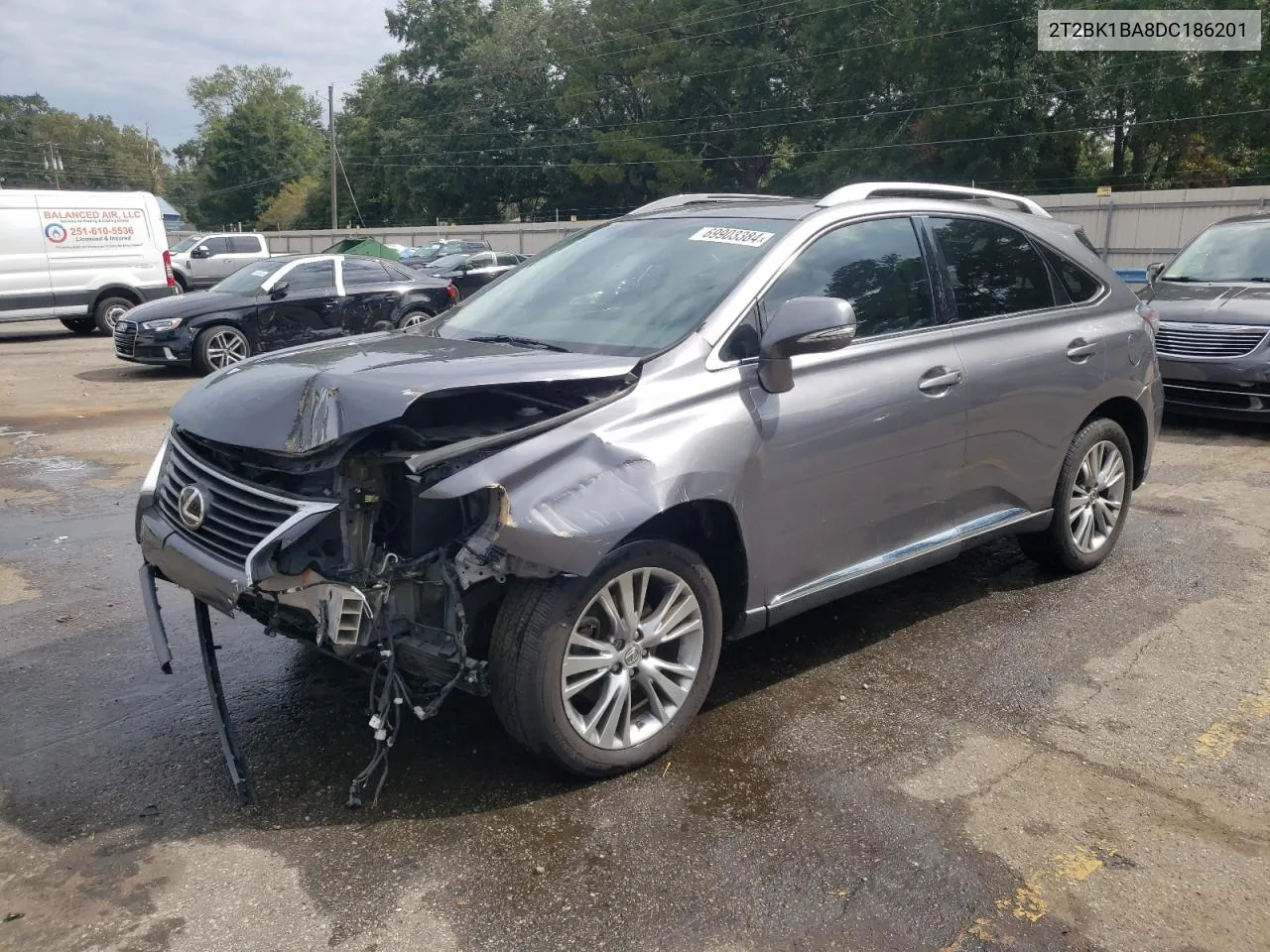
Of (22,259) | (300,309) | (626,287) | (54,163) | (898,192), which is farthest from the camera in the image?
(54,163)

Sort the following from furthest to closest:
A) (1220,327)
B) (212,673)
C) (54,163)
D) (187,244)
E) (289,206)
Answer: (54,163) → (289,206) → (187,244) → (1220,327) → (212,673)

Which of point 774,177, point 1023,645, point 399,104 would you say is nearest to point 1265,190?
point 1023,645

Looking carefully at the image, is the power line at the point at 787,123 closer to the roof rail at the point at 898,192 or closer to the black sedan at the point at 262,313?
the black sedan at the point at 262,313

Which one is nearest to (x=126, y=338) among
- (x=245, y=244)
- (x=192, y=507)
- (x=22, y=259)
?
(x=22, y=259)

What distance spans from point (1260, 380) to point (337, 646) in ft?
27.0

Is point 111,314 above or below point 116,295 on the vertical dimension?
below

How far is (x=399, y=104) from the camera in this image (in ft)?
230

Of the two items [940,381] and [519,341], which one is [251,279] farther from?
[940,381]

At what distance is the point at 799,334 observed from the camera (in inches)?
140

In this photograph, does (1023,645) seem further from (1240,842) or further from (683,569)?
(683,569)

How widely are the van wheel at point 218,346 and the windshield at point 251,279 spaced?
20.3 inches

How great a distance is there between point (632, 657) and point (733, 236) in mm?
1754

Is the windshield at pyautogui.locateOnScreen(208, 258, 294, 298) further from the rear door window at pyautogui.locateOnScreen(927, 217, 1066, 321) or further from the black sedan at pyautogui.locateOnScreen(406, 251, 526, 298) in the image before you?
the rear door window at pyautogui.locateOnScreen(927, 217, 1066, 321)

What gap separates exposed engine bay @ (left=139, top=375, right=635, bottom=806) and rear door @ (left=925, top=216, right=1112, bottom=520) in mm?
1940
